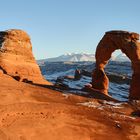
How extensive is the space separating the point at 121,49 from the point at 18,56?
12.3 m

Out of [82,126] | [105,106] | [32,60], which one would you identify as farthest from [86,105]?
[32,60]

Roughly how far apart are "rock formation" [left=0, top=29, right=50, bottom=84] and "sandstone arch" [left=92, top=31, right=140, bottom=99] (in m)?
7.08

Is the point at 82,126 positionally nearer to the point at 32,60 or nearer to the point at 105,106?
the point at 105,106

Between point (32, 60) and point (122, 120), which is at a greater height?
point (32, 60)

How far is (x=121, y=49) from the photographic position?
36.9 m

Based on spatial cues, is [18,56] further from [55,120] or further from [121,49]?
[55,120]

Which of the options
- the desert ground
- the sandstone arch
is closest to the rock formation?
the sandstone arch

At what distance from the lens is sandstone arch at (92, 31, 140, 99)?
34.2m

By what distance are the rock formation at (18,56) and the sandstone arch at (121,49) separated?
23.2ft

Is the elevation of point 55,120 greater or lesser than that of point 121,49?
lesser

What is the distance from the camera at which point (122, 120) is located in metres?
22.4

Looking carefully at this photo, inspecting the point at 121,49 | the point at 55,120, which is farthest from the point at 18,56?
the point at 55,120

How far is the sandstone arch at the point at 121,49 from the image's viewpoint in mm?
34250

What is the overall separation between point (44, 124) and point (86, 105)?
748 cm
